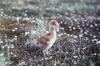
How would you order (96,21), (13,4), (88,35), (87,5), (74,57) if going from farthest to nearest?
(87,5) < (13,4) < (96,21) < (88,35) < (74,57)

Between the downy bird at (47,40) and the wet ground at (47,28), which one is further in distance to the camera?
the wet ground at (47,28)

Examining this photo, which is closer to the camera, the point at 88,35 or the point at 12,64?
the point at 12,64

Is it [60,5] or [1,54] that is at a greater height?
[1,54]

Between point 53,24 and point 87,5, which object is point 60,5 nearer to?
point 87,5

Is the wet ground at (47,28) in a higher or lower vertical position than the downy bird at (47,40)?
lower

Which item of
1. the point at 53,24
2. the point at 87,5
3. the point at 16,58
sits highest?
the point at 53,24

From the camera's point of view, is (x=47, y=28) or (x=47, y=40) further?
(x=47, y=28)

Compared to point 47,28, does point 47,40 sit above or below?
above

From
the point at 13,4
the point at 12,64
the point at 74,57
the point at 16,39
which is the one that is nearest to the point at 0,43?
the point at 16,39

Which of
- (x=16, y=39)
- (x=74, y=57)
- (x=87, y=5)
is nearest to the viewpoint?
(x=74, y=57)

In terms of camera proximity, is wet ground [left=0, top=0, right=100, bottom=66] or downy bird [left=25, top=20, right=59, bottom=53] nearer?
downy bird [left=25, top=20, right=59, bottom=53]

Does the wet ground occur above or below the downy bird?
below
